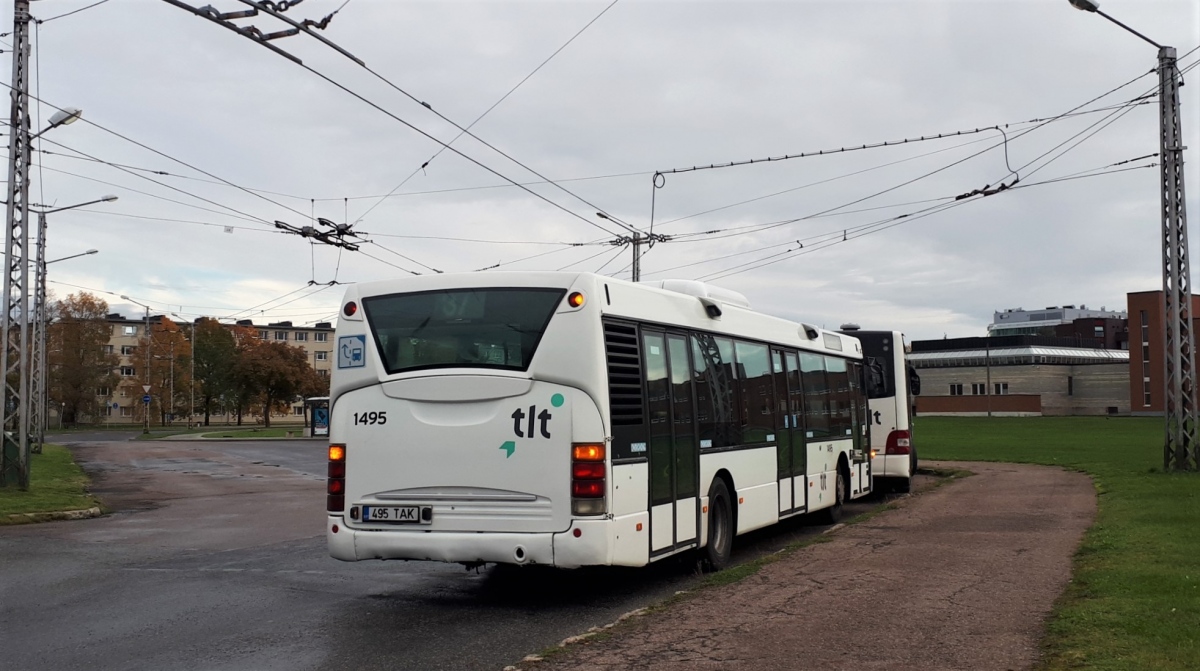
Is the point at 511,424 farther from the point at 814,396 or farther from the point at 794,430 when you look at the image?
the point at 814,396

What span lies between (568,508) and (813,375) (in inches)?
305

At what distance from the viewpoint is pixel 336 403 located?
9.89 metres

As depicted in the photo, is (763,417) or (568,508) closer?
(568,508)

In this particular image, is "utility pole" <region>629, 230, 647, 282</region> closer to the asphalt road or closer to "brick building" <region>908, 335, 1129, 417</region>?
the asphalt road

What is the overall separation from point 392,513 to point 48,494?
1465 centimetres

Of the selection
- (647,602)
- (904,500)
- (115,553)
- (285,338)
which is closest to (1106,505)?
(904,500)

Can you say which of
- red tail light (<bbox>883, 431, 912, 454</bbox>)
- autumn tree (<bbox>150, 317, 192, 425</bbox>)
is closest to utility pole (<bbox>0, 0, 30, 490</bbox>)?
red tail light (<bbox>883, 431, 912, 454</bbox>)

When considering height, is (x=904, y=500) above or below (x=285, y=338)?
below

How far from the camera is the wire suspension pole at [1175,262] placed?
22.9 metres

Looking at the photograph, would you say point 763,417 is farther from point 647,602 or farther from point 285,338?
point 285,338

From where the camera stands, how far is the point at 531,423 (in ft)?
30.1

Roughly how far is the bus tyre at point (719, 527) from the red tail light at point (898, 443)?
11037mm

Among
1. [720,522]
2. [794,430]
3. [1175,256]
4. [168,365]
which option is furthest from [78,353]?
[720,522]

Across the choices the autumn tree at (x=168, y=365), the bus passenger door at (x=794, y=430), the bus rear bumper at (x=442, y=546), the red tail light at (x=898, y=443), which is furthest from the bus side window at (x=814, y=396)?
the autumn tree at (x=168, y=365)
